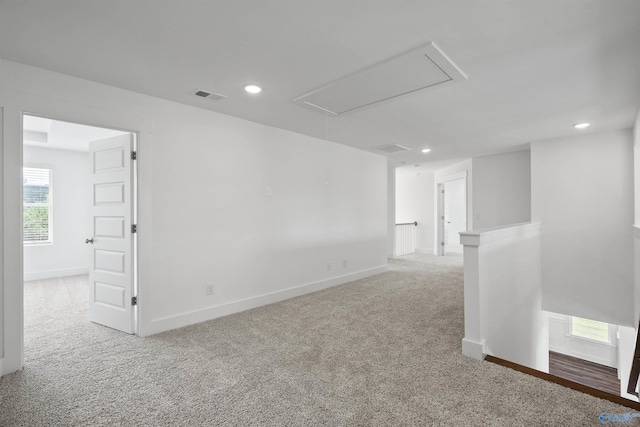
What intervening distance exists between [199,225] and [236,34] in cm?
199

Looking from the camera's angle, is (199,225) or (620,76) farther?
(199,225)

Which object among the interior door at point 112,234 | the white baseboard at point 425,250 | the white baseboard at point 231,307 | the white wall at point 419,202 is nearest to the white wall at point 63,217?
the interior door at point 112,234

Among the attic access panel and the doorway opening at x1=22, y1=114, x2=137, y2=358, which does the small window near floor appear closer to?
the attic access panel

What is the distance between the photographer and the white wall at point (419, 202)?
8.80 metres

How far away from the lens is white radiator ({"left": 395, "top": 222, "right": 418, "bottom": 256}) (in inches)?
327

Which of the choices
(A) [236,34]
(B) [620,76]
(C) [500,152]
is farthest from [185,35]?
(C) [500,152]

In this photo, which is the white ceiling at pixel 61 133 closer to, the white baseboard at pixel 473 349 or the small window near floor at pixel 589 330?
the white baseboard at pixel 473 349

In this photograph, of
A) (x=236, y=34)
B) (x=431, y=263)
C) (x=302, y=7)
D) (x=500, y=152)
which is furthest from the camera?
(x=431, y=263)

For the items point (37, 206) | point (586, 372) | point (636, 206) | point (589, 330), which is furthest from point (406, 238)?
point (37, 206)

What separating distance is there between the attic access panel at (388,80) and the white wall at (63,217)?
16.1 feet

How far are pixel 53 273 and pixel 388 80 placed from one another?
662 centimetres

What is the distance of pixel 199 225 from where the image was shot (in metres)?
3.29

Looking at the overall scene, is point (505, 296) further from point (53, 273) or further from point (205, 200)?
point (53, 273)

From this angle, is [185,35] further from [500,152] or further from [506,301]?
[500,152]
